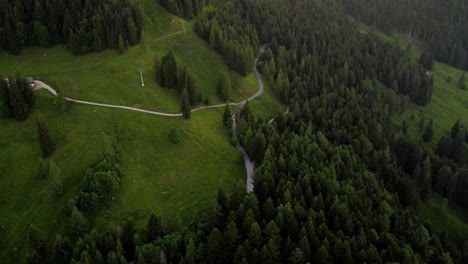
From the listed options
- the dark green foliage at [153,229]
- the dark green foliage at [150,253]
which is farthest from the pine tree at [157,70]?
the dark green foliage at [150,253]

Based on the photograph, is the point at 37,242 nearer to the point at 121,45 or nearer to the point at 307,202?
the point at 307,202

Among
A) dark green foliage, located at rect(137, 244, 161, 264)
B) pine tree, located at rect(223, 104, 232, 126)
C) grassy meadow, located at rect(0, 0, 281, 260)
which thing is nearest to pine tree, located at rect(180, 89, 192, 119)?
grassy meadow, located at rect(0, 0, 281, 260)

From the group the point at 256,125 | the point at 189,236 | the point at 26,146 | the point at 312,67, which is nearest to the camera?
the point at 189,236

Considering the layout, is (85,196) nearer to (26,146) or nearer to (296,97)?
(26,146)

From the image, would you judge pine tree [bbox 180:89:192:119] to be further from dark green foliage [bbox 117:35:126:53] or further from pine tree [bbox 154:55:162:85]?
dark green foliage [bbox 117:35:126:53]

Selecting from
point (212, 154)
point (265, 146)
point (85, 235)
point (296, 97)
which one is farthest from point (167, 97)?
point (85, 235)

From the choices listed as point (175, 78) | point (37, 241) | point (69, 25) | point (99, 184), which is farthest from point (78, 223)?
point (69, 25)
